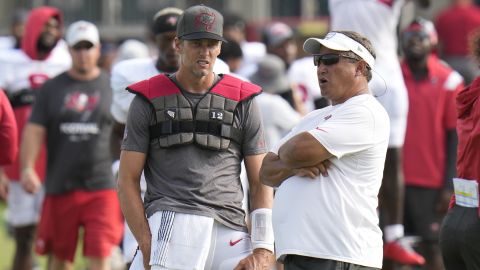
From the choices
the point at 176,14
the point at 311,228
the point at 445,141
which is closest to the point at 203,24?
the point at 311,228

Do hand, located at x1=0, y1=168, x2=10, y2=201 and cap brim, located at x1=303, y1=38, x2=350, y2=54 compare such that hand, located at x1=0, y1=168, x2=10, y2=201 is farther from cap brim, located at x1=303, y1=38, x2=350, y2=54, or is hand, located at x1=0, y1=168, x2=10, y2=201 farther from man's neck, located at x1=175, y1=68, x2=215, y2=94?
cap brim, located at x1=303, y1=38, x2=350, y2=54

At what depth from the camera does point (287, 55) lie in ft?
49.7

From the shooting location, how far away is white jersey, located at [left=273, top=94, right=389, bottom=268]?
6594mm

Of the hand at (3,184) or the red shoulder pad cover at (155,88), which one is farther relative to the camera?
the hand at (3,184)

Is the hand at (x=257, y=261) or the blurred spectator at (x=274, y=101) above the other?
the blurred spectator at (x=274, y=101)

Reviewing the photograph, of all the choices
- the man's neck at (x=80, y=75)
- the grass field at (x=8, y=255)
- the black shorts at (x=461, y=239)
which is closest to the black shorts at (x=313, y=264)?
the black shorts at (x=461, y=239)

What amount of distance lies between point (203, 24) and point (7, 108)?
1.81 meters

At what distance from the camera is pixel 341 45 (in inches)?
270

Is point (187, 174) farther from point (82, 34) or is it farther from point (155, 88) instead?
point (82, 34)

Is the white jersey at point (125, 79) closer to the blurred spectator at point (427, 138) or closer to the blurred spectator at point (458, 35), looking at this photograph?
the blurred spectator at point (427, 138)

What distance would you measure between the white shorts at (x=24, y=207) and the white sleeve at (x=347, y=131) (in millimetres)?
6539

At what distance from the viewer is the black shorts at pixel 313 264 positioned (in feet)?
21.6

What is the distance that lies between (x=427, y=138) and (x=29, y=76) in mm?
4036

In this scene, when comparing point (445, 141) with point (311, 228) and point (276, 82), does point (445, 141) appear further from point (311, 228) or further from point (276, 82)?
point (311, 228)
